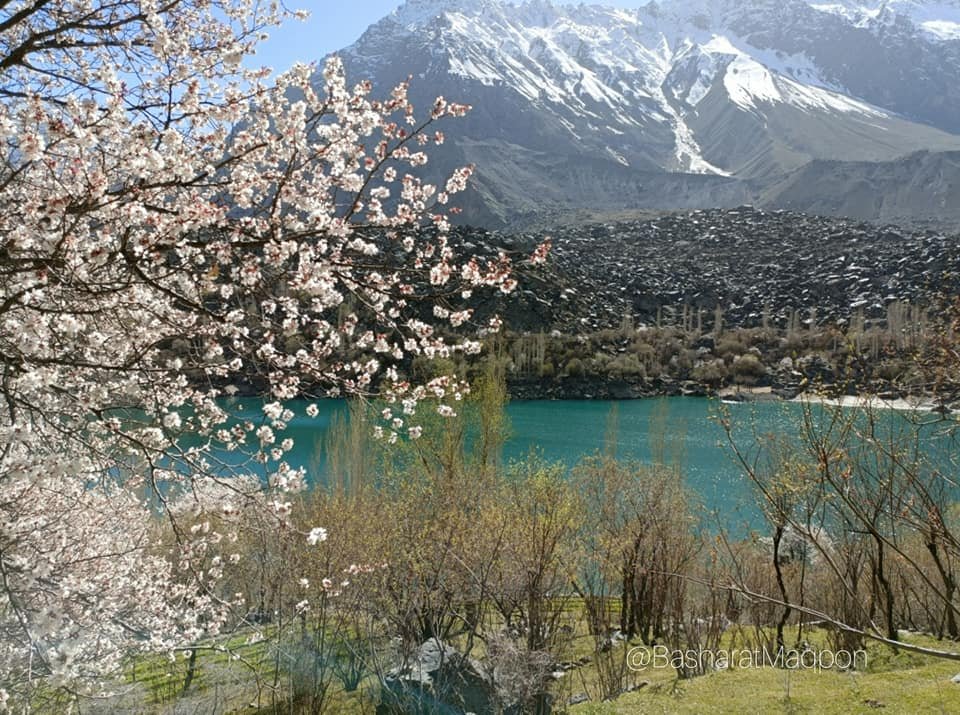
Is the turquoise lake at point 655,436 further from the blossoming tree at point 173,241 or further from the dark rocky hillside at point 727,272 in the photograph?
the dark rocky hillside at point 727,272

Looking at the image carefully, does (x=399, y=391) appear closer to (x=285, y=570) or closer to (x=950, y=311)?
(x=950, y=311)

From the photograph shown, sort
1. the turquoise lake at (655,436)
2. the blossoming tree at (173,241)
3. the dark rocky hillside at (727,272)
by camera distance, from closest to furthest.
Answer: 1. the blossoming tree at (173,241)
2. the turquoise lake at (655,436)
3. the dark rocky hillside at (727,272)

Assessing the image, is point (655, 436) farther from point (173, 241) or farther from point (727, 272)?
point (727, 272)

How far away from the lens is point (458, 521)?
452 inches

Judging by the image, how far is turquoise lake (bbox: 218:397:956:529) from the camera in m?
20.4

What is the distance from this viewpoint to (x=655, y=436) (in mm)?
21094

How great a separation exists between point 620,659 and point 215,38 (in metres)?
10.9

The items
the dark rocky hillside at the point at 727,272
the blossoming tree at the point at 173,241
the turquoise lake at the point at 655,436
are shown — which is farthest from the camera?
the dark rocky hillside at the point at 727,272

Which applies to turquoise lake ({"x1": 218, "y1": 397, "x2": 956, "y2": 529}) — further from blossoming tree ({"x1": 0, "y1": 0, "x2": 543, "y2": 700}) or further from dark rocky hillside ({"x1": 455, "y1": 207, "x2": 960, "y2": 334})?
dark rocky hillside ({"x1": 455, "y1": 207, "x2": 960, "y2": 334})

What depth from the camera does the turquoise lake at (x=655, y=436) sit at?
20.4 metres

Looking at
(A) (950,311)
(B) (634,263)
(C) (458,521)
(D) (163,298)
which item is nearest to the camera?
(D) (163,298)

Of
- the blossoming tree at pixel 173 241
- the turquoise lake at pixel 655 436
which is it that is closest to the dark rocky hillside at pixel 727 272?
the turquoise lake at pixel 655 436

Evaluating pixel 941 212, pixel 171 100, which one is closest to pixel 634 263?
pixel 941 212

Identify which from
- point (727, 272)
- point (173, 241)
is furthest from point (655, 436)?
point (727, 272)
